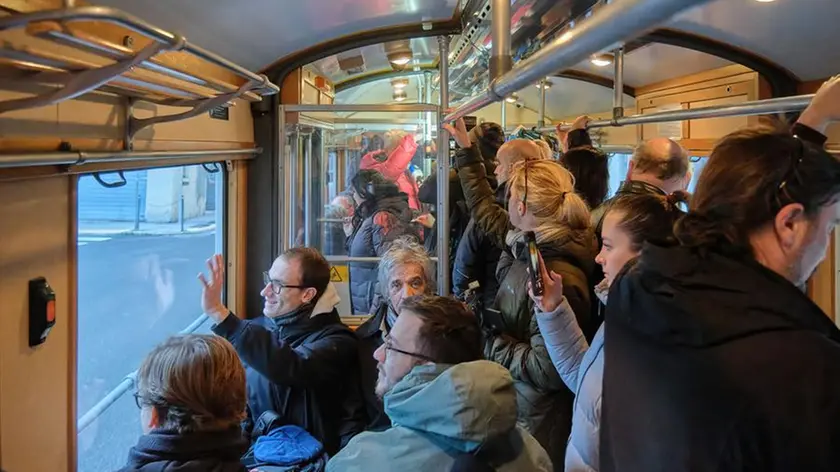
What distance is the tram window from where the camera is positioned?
6.36ft

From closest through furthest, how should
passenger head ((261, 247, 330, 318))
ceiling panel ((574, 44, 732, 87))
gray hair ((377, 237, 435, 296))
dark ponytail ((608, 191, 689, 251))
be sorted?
dark ponytail ((608, 191, 689, 251))
passenger head ((261, 247, 330, 318))
gray hair ((377, 237, 435, 296))
ceiling panel ((574, 44, 732, 87))

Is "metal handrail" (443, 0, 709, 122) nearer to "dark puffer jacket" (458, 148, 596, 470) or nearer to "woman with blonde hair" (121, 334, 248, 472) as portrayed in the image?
"dark puffer jacket" (458, 148, 596, 470)

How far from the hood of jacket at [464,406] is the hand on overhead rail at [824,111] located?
68 cm

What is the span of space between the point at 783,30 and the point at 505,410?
235cm

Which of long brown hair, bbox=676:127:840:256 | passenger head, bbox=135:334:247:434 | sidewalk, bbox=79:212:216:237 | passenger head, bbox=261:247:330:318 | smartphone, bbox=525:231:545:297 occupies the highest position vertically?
long brown hair, bbox=676:127:840:256

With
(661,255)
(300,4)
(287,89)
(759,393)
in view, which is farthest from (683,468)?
(287,89)

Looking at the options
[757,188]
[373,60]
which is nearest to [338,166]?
[373,60]

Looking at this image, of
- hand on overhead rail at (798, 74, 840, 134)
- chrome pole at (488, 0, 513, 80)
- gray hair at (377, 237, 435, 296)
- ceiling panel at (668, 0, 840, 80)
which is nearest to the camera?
hand on overhead rail at (798, 74, 840, 134)

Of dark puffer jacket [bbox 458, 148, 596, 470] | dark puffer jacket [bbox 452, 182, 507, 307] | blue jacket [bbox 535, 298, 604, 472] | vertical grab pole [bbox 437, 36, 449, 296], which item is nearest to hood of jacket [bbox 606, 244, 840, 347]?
blue jacket [bbox 535, 298, 604, 472]

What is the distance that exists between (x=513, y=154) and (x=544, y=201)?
0.79 metres

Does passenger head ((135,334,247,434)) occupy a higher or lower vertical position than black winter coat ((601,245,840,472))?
lower

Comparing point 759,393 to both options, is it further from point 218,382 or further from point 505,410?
point 218,382

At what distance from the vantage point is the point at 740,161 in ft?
2.90

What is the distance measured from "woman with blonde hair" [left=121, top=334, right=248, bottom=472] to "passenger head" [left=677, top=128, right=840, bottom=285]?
0.93m
